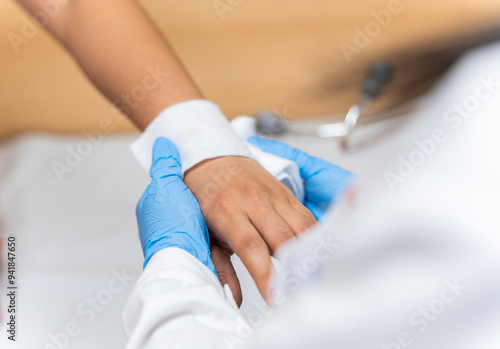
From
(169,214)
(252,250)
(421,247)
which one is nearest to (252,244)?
(252,250)

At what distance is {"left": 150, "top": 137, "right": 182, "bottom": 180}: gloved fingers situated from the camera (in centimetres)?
77

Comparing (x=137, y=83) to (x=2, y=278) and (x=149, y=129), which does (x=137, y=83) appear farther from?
(x=2, y=278)

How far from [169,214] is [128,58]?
330 millimetres

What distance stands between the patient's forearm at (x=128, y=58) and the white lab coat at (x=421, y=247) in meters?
0.57

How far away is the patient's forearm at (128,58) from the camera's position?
88 cm

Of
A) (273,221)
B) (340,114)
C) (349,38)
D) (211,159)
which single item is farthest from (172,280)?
(349,38)

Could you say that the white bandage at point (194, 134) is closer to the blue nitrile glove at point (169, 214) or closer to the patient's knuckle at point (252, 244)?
the blue nitrile glove at point (169, 214)

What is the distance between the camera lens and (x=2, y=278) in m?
1.16

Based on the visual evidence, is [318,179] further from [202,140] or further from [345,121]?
[345,121]

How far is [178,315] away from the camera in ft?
1.63

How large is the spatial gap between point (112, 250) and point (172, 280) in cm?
71

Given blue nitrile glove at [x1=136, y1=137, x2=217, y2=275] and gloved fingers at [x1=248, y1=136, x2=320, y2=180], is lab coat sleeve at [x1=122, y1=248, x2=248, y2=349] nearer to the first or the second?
blue nitrile glove at [x1=136, y1=137, x2=217, y2=275]

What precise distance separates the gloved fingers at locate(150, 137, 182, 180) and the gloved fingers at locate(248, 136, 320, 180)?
154 mm

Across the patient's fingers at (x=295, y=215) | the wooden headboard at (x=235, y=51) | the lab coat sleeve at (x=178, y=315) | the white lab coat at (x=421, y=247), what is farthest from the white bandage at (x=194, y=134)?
the wooden headboard at (x=235, y=51)
